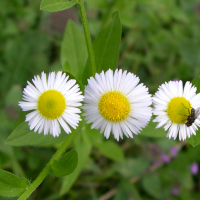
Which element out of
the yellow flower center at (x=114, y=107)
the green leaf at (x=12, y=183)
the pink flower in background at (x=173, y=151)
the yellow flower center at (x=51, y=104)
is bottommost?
the green leaf at (x=12, y=183)

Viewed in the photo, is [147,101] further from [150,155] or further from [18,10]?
[18,10]

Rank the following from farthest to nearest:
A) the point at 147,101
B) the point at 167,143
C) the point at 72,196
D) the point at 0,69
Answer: the point at 0,69, the point at 167,143, the point at 72,196, the point at 147,101

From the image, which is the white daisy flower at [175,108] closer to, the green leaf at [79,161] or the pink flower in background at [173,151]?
the green leaf at [79,161]

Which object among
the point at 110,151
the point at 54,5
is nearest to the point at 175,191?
the point at 110,151

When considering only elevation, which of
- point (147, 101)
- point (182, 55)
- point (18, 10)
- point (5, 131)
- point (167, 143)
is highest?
point (182, 55)

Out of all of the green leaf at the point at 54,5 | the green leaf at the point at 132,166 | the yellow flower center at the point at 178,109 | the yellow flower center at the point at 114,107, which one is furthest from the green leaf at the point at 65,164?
the green leaf at the point at 132,166

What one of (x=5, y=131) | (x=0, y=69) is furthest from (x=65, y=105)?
(x=0, y=69)

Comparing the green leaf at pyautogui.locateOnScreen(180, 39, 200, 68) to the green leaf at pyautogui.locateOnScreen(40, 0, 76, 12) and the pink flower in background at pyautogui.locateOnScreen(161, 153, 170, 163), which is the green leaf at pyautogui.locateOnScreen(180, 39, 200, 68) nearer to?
the pink flower in background at pyautogui.locateOnScreen(161, 153, 170, 163)

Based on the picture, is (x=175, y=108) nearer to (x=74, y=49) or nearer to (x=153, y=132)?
(x=153, y=132)
